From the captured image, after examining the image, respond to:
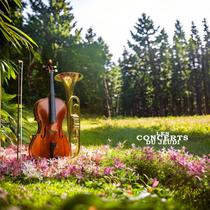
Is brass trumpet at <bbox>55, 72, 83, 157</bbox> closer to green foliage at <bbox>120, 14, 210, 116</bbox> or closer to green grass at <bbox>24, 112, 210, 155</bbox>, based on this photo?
green grass at <bbox>24, 112, 210, 155</bbox>

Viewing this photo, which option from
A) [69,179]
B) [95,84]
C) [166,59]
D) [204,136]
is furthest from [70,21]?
[166,59]

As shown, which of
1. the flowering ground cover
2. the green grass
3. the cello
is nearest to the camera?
the flowering ground cover

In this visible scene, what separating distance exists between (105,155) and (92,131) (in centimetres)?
748

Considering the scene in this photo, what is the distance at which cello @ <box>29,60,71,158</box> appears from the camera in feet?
23.9

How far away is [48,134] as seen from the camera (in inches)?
291

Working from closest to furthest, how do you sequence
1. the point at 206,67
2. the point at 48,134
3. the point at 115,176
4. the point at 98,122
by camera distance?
the point at 115,176 → the point at 48,134 → the point at 98,122 → the point at 206,67

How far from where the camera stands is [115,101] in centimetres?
5066

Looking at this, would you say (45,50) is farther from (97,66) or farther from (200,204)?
(200,204)

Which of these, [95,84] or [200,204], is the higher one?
[95,84]

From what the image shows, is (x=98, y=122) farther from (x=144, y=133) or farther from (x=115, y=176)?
(x=115, y=176)

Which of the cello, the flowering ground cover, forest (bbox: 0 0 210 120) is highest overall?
forest (bbox: 0 0 210 120)

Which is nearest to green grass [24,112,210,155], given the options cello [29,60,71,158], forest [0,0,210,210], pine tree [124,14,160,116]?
forest [0,0,210,210]

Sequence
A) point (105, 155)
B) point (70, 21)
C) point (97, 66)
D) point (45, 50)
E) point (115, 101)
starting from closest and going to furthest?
1. point (105, 155)
2. point (45, 50)
3. point (70, 21)
4. point (97, 66)
5. point (115, 101)

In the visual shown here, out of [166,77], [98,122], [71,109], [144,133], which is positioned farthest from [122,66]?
[71,109]
